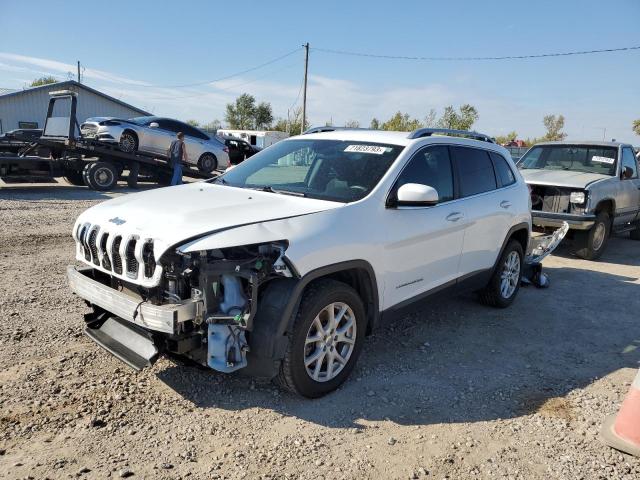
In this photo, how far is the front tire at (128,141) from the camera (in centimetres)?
1619

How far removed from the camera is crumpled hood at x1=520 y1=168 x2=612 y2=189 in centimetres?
870

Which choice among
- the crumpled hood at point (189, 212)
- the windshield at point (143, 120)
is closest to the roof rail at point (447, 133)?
the crumpled hood at point (189, 212)

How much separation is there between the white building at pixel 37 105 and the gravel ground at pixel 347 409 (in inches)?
1378

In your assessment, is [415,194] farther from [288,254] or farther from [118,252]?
[118,252]

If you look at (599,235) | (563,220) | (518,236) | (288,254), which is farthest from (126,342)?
(599,235)

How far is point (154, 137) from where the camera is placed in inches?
666

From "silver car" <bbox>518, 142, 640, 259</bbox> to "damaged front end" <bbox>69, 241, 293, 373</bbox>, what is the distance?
7.03 m

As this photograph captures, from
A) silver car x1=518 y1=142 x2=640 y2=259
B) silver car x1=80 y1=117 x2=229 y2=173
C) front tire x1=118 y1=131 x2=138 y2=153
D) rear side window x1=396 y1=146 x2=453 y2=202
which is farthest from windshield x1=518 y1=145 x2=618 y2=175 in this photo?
front tire x1=118 y1=131 x2=138 y2=153

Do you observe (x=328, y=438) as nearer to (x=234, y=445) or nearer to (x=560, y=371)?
(x=234, y=445)

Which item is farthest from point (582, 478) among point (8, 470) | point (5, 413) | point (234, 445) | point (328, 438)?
point (5, 413)

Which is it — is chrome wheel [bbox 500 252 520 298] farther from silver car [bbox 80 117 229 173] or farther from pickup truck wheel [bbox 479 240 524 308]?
silver car [bbox 80 117 229 173]

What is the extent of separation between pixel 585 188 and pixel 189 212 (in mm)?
7385

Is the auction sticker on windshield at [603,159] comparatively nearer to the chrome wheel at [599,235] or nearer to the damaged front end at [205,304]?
the chrome wheel at [599,235]

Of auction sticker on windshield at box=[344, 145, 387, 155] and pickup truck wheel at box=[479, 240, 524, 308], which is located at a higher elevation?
auction sticker on windshield at box=[344, 145, 387, 155]
